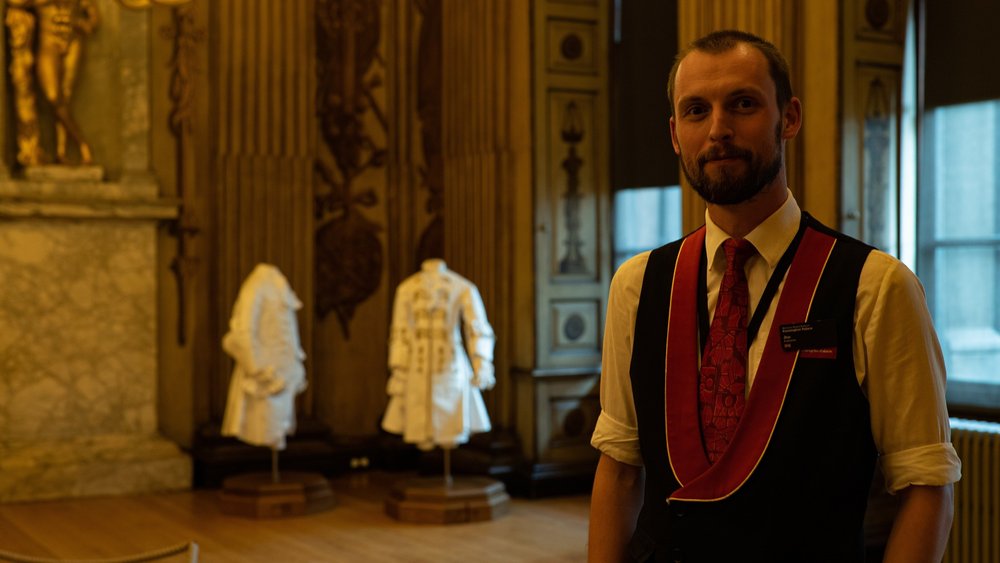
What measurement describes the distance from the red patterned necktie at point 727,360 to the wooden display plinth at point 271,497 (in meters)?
6.24

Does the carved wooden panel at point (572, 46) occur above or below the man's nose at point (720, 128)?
above

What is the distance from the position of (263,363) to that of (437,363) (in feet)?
3.77

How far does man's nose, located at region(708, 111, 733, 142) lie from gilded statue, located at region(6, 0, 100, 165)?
306 inches

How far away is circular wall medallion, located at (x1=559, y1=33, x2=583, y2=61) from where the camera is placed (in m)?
8.50

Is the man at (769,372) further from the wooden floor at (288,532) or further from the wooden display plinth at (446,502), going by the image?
the wooden display plinth at (446,502)

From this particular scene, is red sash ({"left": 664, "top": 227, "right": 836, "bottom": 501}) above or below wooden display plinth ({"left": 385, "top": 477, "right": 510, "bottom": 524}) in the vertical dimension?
above

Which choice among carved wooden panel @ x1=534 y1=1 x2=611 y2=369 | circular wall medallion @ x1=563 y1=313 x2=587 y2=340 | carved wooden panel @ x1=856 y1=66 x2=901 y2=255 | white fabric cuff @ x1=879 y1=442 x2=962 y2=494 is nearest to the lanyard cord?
white fabric cuff @ x1=879 y1=442 x2=962 y2=494

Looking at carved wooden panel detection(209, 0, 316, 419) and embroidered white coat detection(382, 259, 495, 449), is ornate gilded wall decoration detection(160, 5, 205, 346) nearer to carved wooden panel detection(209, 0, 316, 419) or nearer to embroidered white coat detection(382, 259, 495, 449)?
carved wooden panel detection(209, 0, 316, 419)

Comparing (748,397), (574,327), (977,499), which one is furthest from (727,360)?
(574,327)

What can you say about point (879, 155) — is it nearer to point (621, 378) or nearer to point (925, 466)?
point (621, 378)

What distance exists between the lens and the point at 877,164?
6.07 meters

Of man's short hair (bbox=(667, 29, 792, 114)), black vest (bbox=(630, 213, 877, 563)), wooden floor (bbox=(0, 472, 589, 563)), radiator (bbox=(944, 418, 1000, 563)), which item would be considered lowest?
wooden floor (bbox=(0, 472, 589, 563))

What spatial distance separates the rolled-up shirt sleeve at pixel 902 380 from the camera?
1.55 m

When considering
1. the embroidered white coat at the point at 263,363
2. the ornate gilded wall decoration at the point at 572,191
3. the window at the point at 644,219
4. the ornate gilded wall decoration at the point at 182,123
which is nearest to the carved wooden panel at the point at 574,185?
the ornate gilded wall decoration at the point at 572,191
